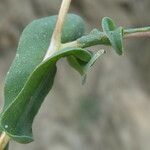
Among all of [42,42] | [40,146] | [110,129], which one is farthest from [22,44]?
[110,129]

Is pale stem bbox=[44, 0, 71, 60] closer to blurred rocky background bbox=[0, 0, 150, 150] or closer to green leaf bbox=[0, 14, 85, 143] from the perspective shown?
green leaf bbox=[0, 14, 85, 143]

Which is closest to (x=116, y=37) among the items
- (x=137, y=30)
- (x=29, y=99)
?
(x=137, y=30)

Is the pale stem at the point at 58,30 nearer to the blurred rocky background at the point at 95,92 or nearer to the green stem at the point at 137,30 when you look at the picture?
the green stem at the point at 137,30

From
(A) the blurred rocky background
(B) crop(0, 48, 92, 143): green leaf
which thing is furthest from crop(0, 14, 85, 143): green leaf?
(A) the blurred rocky background

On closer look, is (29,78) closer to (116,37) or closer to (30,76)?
(30,76)

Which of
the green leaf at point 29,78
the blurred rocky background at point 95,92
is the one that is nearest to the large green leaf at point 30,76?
the green leaf at point 29,78

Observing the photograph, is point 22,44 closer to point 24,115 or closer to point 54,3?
point 24,115

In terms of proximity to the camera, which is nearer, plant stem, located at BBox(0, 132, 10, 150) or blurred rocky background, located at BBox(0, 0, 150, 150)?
plant stem, located at BBox(0, 132, 10, 150)
